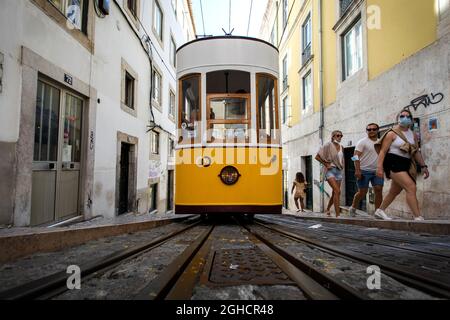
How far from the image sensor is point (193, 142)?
4.56 m

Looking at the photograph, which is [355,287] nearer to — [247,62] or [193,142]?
[193,142]

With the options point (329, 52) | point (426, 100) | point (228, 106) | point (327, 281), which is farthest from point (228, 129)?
point (329, 52)

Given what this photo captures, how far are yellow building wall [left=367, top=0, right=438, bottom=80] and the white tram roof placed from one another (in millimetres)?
2925

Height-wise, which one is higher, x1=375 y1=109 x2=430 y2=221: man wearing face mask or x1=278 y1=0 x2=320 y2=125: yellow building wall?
x1=278 y1=0 x2=320 y2=125: yellow building wall

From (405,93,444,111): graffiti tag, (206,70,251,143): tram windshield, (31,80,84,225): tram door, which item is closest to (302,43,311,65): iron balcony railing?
(405,93,444,111): graffiti tag

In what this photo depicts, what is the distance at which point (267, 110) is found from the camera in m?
4.76

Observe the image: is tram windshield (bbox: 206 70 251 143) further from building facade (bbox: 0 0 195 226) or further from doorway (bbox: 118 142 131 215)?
doorway (bbox: 118 142 131 215)

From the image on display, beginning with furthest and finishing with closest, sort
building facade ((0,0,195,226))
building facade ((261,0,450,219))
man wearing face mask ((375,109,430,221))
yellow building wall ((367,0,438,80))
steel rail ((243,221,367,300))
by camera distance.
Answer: yellow building wall ((367,0,438,80)) → building facade ((261,0,450,219)) → man wearing face mask ((375,109,430,221)) → building facade ((0,0,195,226)) → steel rail ((243,221,367,300))

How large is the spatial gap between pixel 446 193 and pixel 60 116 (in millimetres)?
6461

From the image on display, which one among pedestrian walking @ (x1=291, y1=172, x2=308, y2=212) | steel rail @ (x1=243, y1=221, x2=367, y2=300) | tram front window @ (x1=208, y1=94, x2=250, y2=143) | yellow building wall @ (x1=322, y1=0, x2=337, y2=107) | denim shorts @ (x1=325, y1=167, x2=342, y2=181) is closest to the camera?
steel rail @ (x1=243, y1=221, x2=367, y2=300)

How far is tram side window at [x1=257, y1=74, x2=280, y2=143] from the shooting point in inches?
182

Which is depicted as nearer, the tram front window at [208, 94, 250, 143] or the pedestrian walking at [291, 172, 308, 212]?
the tram front window at [208, 94, 250, 143]

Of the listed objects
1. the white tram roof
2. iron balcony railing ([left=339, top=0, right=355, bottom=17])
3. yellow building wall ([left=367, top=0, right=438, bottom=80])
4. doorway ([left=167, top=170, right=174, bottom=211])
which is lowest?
doorway ([left=167, top=170, right=174, bottom=211])

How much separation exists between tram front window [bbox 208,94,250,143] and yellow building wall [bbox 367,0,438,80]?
11.6ft
